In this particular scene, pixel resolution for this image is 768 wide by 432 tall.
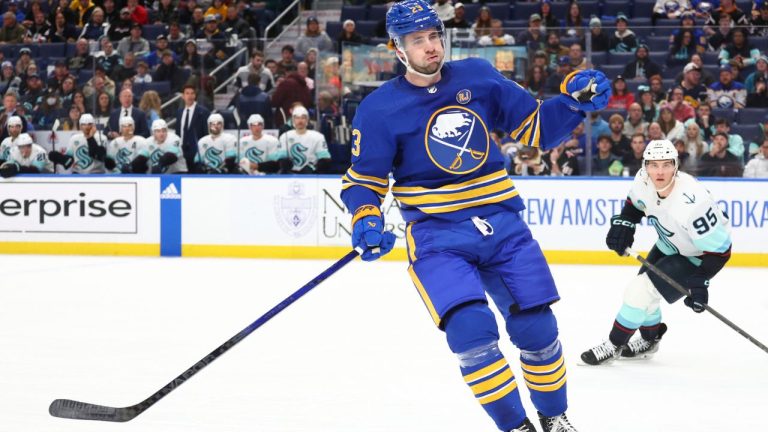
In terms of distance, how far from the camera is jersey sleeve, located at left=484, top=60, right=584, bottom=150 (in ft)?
10.1

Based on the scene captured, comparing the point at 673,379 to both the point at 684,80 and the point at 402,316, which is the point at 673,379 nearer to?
the point at 402,316

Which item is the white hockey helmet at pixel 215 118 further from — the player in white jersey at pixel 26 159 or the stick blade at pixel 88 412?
the stick blade at pixel 88 412

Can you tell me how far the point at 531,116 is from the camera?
314 centimetres

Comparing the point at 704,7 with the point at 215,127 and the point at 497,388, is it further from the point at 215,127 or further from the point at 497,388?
the point at 497,388

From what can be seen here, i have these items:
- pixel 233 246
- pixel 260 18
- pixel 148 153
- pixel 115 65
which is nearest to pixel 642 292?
pixel 233 246

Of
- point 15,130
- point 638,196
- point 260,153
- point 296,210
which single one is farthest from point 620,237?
point 15,130

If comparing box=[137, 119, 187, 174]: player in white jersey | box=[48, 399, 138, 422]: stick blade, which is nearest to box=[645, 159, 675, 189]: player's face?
box=[48, 399, 138, 422]: stick blade

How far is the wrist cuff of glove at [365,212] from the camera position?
3.11 meters

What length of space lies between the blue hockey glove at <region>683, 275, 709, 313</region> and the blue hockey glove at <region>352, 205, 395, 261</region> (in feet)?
5.90

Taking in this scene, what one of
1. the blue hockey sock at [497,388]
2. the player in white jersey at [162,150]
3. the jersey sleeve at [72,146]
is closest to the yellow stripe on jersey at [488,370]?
the blue hockey sock at [497,388]

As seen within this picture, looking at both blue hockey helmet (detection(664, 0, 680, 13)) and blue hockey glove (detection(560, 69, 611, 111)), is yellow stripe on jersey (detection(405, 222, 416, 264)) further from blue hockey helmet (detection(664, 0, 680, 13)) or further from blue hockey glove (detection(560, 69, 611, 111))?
blue hockey helmet (detection(664, 0, 680, 13))

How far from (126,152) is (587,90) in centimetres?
757

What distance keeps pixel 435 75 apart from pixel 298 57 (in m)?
7.42

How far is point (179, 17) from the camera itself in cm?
1300
